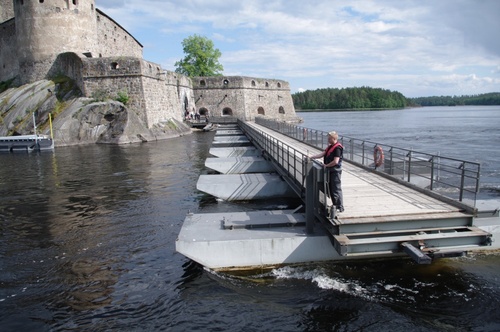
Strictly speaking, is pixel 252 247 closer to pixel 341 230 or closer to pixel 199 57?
pixel 341 230

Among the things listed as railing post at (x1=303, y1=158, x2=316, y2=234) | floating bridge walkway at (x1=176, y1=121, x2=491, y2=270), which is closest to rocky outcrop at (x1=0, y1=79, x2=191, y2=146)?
floating bridge walkway at (x1=176, y1=121, x2=491, y2=270)

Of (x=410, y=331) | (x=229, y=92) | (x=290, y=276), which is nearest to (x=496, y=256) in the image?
(x=410, y=331)

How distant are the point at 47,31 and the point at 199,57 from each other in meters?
31.5

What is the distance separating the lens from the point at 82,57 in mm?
38906

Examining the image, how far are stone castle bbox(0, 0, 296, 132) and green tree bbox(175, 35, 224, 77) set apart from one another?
18877 millimetres

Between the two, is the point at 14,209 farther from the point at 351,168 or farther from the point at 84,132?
the point at 84,132

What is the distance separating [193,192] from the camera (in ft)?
52.5

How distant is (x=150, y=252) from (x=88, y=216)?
13.7 ft

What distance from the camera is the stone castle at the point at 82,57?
38531 millimetres

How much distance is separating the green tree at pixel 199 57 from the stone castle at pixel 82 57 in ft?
61.9

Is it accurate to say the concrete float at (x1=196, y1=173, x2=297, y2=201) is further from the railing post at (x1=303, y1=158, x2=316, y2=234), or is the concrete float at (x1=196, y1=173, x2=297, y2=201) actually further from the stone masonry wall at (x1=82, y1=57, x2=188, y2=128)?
the stone masonry wall at (x1=82, y1=57, x2=188, y2=128)

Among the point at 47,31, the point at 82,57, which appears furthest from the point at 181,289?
the point at 47,31

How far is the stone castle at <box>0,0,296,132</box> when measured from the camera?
126 feet

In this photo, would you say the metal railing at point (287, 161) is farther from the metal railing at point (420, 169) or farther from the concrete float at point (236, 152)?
the metal railing at point (420, 169)
